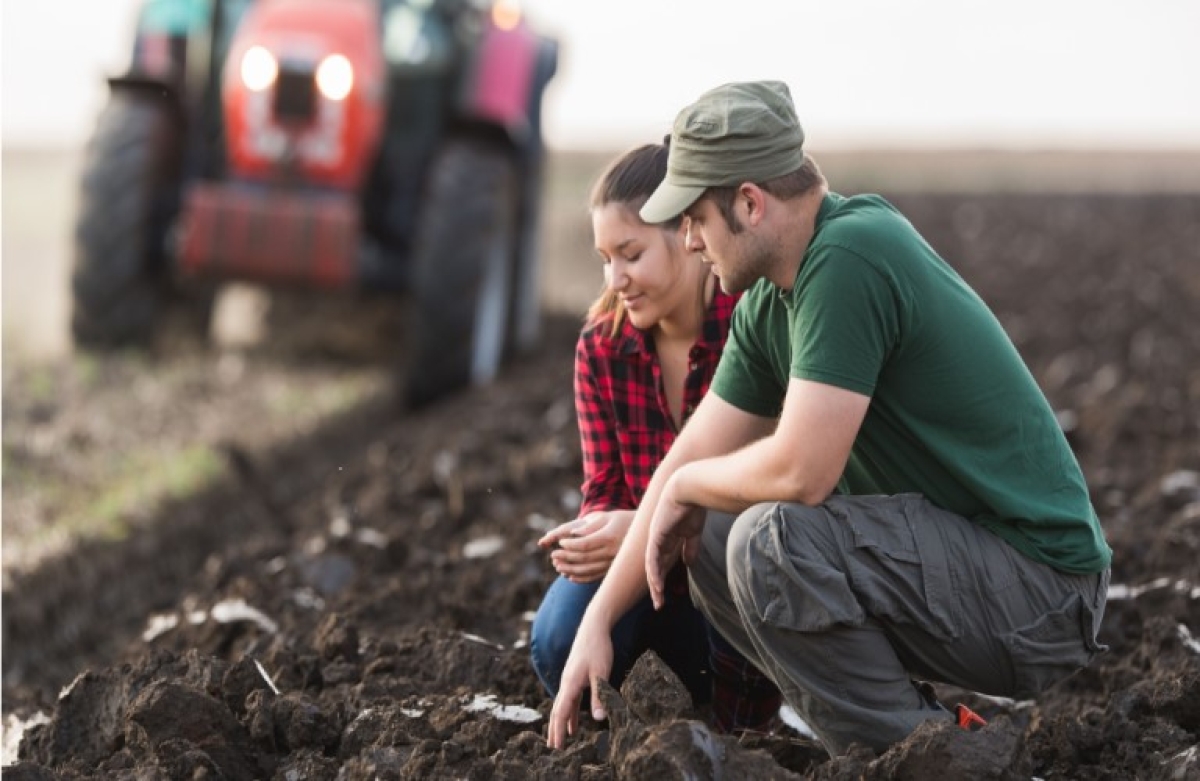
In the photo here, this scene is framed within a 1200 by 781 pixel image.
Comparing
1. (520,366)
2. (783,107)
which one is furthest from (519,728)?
(520,366)

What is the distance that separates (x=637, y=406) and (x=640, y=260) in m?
0.33

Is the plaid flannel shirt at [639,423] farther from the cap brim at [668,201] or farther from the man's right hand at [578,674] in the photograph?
the cap brim at [668,201]

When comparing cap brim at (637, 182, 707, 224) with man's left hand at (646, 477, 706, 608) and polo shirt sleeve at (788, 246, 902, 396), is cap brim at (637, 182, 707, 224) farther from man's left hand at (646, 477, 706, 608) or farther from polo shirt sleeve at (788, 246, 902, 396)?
man's left hand at (646, 477, 706, 608)

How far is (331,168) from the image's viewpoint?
24.4ft

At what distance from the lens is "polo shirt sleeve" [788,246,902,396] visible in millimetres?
2500

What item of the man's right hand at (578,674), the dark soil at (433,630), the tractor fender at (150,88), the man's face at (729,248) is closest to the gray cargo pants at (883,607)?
the dark soil at (433,630)

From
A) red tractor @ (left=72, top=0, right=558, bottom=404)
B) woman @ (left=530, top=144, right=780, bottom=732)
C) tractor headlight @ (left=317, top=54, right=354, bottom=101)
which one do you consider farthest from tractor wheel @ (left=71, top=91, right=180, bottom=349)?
woman @ (left=530, top=144, right=780, bottom=732)

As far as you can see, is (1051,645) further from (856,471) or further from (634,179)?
(634,179)

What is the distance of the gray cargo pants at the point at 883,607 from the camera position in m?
2.65

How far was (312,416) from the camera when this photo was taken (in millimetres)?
7305

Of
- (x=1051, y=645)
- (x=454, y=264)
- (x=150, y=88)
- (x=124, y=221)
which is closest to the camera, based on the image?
(x=1051, y=645)

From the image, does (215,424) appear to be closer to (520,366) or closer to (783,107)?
(520,366)

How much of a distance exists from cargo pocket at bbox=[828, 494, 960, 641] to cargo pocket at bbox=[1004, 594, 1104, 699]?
0.13 m

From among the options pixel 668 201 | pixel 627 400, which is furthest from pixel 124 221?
pixel 668 201
